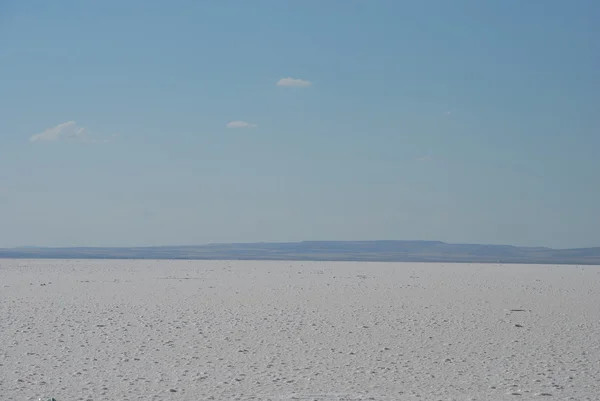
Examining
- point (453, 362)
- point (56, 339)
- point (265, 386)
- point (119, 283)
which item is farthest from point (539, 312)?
point (119, 283)

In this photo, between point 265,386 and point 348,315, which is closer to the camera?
point 265,386

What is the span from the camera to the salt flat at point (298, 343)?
9.88m

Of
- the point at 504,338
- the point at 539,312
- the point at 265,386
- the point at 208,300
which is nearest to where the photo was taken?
the point at 265,386

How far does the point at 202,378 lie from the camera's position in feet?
33.9

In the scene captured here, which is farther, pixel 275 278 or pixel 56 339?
pixel 275 278

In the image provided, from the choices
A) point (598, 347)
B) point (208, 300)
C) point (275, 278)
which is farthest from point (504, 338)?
point (275, 278)

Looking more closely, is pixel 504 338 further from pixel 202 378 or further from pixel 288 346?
pixel 202 378

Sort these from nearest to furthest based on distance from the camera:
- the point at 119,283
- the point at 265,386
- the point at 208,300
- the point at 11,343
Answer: the point at 265,386 → the point at 11,343 → the point at 208,300 → the point at 119,283

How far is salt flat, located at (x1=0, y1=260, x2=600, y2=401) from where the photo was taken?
9875 mm

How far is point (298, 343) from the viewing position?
12.9m

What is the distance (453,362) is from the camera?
38.2 ft

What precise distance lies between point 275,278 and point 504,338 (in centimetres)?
1422

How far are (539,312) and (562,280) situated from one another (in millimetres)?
10563

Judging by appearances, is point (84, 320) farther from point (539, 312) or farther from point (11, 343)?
point (539, 312)
